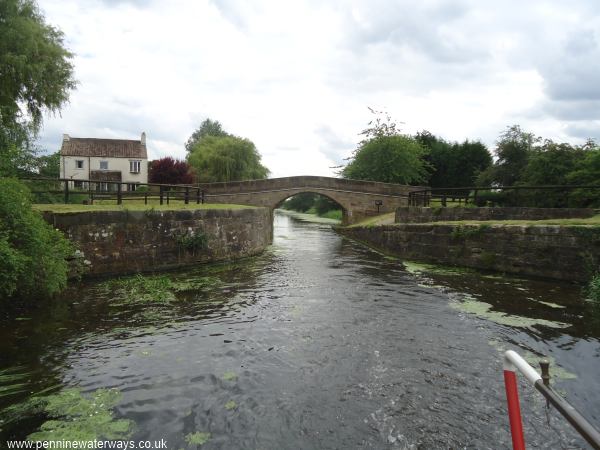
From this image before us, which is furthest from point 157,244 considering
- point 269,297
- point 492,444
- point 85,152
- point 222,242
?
point 85,152

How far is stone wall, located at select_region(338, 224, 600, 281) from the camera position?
928 cm

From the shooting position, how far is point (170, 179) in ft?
115

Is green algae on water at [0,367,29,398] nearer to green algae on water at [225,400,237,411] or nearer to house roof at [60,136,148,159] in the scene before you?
green algae on water at [225,400,237,411]

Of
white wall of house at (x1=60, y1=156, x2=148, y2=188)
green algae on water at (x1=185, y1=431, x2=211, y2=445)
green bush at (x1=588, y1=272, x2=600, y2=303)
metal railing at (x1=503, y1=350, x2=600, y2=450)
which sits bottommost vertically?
green algae on water at (x1=185, y1=431, x2=211, y2=445)

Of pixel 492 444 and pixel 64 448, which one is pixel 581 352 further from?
pixel 64 448

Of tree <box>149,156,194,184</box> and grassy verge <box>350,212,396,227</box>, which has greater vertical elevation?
tree <box>149,156,194,184</box>

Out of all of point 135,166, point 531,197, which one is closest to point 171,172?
point 135,166

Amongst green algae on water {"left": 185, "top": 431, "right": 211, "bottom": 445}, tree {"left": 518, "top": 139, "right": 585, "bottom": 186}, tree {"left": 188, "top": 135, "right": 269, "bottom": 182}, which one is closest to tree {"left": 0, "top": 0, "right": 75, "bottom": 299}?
green algae on water {"left": 185, "top": 431, "right": 211, "bottom": 445}

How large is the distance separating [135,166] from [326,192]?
79.3 feet

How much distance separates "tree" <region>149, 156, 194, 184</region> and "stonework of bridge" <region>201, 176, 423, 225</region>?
7016mm

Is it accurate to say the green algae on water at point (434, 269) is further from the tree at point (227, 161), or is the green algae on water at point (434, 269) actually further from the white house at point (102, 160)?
the white house at point (102, 160)

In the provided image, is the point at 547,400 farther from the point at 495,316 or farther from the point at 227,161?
the point at 227,161

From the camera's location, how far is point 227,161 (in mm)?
42812

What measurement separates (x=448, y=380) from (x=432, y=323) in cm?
207
